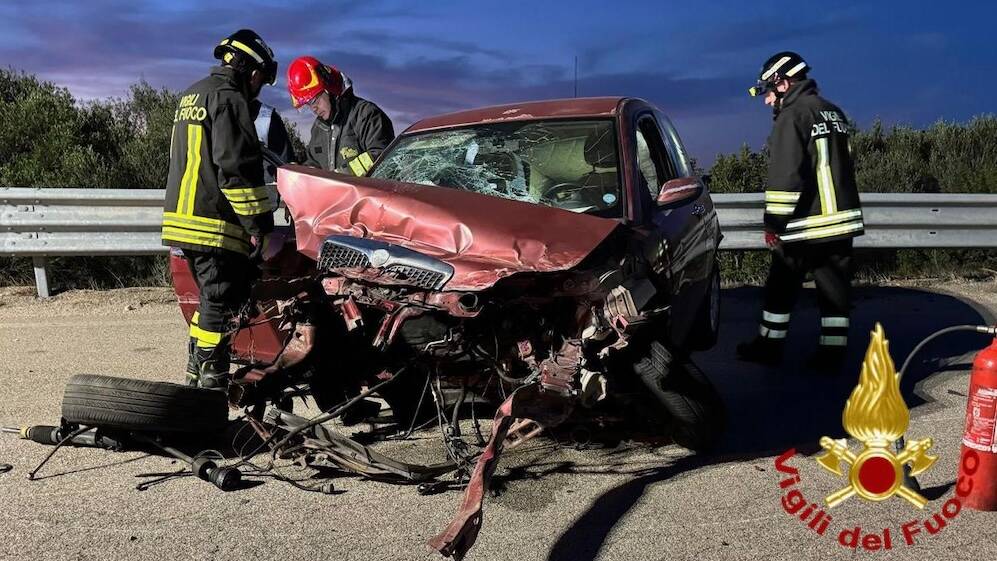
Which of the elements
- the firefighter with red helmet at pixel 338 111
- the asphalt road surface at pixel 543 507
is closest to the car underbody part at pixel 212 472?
the asphalt road surface at pixel 543 507

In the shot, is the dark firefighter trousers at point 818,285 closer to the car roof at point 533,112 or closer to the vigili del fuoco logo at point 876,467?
the car roof at point 533,112

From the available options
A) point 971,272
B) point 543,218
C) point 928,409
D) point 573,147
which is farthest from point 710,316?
point 971,272

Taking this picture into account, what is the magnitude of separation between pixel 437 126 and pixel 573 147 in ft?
3.19

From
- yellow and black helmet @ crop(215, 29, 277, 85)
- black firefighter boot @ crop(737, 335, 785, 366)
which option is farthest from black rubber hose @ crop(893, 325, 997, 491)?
yellow and black helmet @ crop(215, 29, 277, 85)

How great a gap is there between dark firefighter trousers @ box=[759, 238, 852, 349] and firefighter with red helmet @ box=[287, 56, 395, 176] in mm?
3082

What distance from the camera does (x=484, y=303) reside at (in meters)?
3.13

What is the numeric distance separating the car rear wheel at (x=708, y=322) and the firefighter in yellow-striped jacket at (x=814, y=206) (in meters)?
0.36

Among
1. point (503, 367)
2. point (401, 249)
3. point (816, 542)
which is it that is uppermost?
point (401, 249)

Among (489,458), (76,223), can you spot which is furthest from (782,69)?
(76,223)

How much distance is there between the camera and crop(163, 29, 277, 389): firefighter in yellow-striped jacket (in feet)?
13.8

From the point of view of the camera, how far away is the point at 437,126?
5.05m

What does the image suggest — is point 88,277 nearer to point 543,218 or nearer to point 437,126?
point 437,126

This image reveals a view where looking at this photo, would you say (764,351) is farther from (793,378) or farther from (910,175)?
(910,175)

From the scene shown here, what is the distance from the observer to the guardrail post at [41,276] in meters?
7.43
